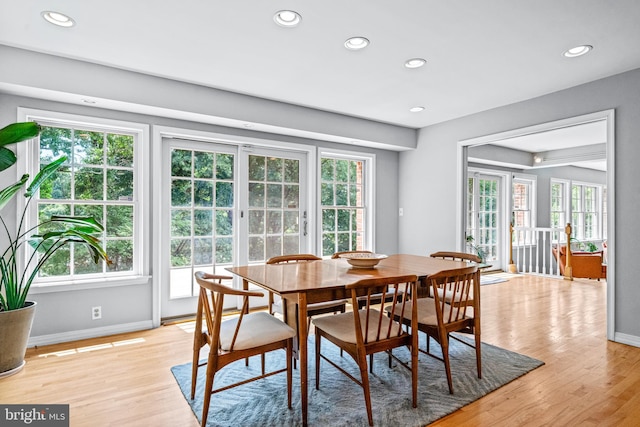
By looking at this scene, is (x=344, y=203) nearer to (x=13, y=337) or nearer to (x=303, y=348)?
(x=303, y=348)

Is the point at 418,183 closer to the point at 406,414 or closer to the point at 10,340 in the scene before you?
the point at 406,414

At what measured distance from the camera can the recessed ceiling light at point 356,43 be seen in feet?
8.70

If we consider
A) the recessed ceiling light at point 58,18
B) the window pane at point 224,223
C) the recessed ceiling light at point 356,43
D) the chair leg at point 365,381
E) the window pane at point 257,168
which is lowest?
the chair leg at point 365,381

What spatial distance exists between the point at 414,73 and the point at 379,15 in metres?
1.09

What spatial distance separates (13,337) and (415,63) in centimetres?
387

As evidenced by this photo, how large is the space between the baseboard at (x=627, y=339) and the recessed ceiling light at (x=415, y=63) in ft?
10.2

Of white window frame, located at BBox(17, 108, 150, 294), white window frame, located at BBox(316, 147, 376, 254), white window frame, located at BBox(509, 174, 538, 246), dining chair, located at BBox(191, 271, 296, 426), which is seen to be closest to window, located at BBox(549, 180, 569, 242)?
white window frame, located at BBox(509, 174, 538, 246)

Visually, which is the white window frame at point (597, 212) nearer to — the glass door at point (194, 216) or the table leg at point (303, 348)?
the glass door at point (194, 216)

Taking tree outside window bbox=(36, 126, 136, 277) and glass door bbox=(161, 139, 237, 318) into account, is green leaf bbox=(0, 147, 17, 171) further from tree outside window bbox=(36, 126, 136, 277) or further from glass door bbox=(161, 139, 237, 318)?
glass door bbox=(161, 139, 237, 318)

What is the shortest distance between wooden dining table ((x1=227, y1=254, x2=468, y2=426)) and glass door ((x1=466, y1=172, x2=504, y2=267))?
443 centimetres

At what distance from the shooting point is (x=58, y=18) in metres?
2.38

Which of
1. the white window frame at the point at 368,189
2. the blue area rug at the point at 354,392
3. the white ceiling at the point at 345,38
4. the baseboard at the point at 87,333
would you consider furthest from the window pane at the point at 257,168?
the blue area rug at the point at 354,392

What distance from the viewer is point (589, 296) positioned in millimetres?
5121

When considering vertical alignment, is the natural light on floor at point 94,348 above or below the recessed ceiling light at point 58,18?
below
